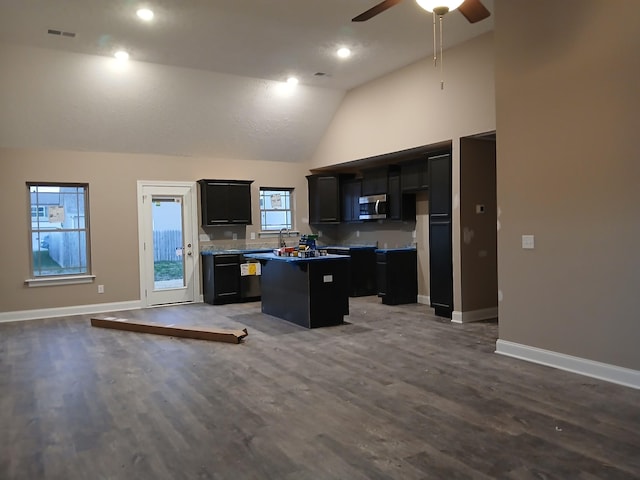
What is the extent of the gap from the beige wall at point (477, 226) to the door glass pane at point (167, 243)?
187 inches

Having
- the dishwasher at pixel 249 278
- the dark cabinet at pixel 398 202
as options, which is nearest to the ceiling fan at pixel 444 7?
the dark cabinet at pixel 398 202

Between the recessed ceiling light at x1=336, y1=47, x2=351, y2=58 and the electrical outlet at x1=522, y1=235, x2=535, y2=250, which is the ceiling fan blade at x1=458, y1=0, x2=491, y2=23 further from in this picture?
the recessed ceiling light at x1=336, y1=47, x2=351, y2=58

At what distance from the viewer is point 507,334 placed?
4.69m

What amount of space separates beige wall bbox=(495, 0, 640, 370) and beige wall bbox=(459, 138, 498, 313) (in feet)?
5.10

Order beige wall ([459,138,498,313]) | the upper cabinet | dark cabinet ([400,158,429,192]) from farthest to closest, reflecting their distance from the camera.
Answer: the upper cabinet < dark cabinet ([400,158,429,192]) < beige wall ([459,138,498,313])

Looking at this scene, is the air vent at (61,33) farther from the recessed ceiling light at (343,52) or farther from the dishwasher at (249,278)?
the dishwasher at (249,278)

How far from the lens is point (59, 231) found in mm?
7441

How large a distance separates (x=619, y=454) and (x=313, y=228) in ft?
24.3

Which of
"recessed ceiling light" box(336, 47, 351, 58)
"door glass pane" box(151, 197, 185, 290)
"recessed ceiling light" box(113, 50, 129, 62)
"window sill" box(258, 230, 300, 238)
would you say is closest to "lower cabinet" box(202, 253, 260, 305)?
"door glass pane" box(151, 197, 185, 290)

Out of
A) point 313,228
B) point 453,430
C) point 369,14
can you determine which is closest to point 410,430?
point 453,430

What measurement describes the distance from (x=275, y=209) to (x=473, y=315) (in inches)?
177

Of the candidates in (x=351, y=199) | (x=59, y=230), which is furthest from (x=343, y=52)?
(x=59, y=230)

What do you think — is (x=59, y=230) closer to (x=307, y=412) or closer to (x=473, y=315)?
(x=307, y=412)

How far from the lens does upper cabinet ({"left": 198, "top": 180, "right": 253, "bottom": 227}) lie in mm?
8320
